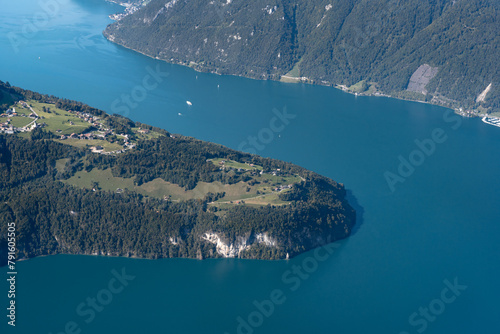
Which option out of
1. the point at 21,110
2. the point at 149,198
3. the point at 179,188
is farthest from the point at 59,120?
the point at 179,188

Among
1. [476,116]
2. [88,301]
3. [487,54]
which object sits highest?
[487,54]

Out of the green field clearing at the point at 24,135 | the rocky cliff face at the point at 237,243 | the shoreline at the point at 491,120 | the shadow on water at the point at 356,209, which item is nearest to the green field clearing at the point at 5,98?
the green field clearing at the point at 24,135

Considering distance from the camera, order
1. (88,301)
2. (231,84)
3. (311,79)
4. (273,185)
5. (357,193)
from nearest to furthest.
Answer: (88,301), (273,185), (357,193), (231,84), (311,79)

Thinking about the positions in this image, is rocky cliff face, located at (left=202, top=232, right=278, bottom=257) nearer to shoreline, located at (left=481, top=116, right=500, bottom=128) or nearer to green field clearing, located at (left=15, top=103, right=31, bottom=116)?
green field clearing, located at (left=15, top=103, right=31, bottom=116)

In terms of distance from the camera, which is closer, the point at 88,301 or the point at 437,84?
the point at 88,301

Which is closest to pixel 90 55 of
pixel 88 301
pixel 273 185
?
pixel 273 185

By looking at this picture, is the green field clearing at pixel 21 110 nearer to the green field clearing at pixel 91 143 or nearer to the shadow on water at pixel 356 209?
the green field clearing at pixel 91 143

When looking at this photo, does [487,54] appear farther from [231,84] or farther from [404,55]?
[231,84]
